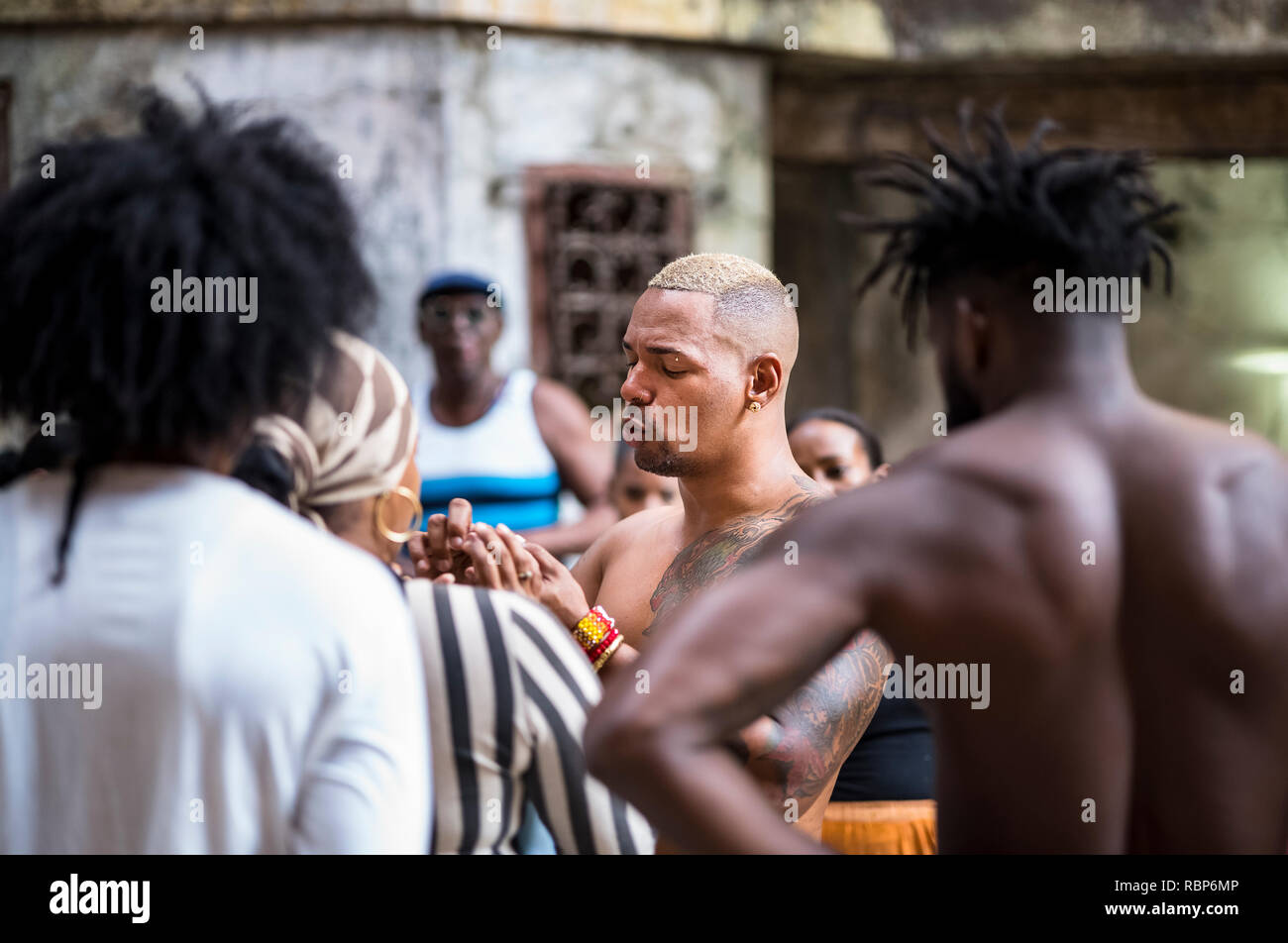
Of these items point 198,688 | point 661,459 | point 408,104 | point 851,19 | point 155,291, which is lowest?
point 198,688

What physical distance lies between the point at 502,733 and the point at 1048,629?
72 centimetres

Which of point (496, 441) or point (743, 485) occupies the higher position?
point (496, 441)

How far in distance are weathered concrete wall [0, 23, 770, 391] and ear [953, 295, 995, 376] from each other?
480 centimetres

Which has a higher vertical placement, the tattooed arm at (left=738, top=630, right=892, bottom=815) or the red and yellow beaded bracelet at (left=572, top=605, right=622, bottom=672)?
the red and yellow beaded bracelet at (left=572, top=605, right=622, bottom=672)

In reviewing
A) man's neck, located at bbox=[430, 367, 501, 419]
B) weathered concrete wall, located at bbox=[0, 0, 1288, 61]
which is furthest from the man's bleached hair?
weathered concrete wall, located at bbox=[0, 0, 1288, 61]

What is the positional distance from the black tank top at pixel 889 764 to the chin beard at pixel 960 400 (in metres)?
1.68

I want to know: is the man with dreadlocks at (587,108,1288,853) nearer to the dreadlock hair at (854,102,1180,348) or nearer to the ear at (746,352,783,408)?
the dreadlock hair at (854,102,1180,348)

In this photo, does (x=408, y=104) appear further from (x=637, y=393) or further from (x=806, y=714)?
(x=806, y=714)

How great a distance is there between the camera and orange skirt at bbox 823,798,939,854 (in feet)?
11.5

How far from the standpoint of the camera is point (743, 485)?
9.99 ft

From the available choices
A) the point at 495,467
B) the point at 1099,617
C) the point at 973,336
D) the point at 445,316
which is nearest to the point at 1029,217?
the point at 973,336

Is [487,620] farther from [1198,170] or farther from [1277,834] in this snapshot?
[1198,170]
